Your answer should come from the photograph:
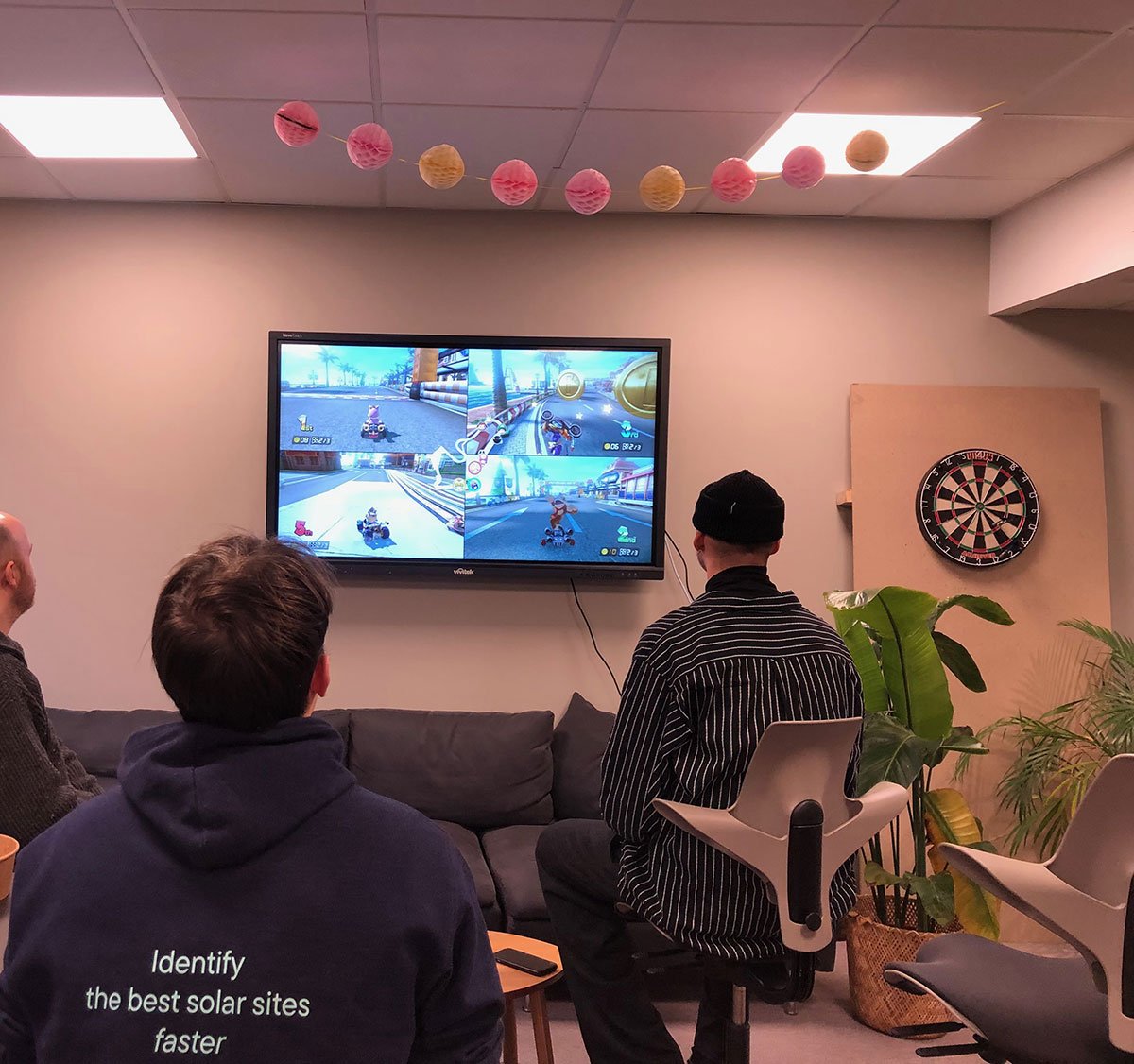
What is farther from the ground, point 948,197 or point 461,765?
point 948,197

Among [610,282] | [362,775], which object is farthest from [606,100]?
[362,775]

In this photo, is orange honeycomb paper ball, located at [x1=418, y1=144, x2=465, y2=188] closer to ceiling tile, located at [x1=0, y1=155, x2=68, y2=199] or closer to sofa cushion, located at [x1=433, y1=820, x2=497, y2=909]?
ceiling tile, located at [x1=0, y1=155, x2=68, y2=199]

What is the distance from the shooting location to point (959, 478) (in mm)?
4371

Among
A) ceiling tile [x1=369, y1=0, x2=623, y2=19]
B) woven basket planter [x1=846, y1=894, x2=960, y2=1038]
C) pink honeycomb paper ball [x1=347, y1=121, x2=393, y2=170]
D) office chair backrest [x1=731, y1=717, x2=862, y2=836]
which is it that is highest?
ceiling tile [x1=369, y1=0, x2=623, y2=19]

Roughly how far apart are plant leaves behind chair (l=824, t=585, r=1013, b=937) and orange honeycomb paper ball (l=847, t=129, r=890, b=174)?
1302 mm

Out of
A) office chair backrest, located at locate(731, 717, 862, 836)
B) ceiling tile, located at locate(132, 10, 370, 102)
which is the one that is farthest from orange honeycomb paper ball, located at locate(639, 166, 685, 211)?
office chair backrest, located at locate(731, 717, 862, 836)

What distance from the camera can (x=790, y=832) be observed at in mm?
2133

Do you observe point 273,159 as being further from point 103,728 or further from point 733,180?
point 103,728

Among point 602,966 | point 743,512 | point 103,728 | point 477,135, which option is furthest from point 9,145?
point 602,966

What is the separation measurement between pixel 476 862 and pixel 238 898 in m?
2.74

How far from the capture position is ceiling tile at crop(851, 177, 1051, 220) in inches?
158

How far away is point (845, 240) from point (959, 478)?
110 centimetres

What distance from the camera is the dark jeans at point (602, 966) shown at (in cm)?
250

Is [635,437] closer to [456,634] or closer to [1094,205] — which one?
[456,634]
